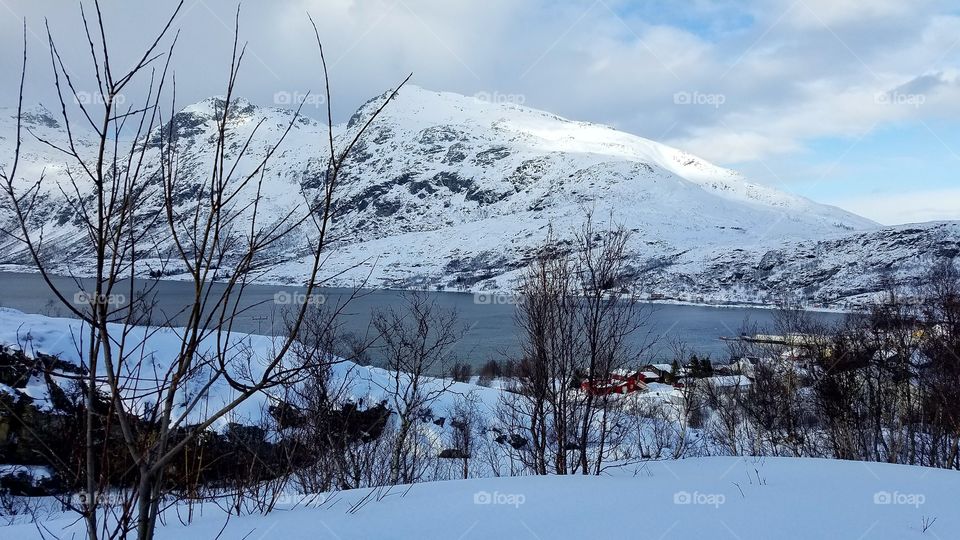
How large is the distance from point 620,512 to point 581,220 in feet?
419

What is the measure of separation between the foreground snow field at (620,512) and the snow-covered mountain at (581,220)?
139ft

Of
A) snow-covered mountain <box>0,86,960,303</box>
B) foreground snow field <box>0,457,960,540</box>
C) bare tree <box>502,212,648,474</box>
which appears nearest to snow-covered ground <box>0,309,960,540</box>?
foreground snow field <box>0,457,960,540</box>

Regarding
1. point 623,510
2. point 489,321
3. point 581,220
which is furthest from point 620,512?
point 581,220

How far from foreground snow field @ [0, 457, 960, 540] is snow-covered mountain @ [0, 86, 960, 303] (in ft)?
139

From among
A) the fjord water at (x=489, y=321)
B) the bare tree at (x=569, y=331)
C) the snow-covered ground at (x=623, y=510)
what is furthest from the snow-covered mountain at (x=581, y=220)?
the snow-covered ground at (x=623, y=510)

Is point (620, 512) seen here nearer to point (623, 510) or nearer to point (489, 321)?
point (623, 510)

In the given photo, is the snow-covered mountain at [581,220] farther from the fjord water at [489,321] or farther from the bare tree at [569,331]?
the bare tree at [569,331]

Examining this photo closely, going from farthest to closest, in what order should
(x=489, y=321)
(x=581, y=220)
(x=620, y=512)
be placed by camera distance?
(x=581, y=220), (x=489, y=321), (x=620, y=512)

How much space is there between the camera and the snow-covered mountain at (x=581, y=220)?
3115 inches

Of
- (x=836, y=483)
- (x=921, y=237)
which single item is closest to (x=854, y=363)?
(x=836, y=483)

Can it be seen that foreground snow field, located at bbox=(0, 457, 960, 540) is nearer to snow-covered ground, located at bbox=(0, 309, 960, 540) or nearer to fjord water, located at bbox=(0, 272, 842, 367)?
snow-covered ground, located at bbox=(0, 309, 960, 540)

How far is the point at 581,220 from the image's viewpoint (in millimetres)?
128250

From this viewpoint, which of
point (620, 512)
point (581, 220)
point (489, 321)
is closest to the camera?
point (620, 512)

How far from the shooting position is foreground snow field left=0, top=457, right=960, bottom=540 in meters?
2.86
